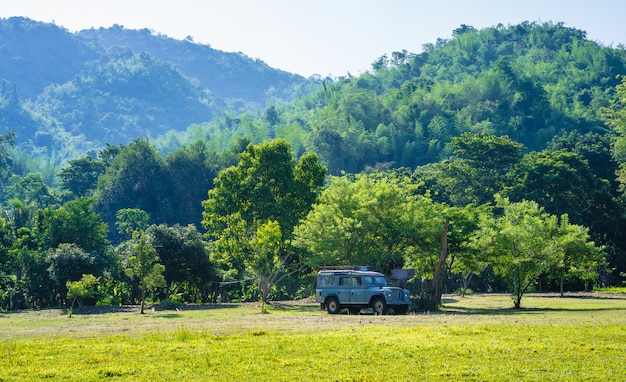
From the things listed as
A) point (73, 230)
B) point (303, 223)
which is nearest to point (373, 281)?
point (303, 223)

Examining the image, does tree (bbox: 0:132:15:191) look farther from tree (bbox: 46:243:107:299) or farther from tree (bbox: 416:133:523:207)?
tree (bbox: 46:243:107:299)

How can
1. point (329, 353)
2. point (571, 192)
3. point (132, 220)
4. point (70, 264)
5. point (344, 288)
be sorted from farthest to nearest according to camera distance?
point (132, 220)
point (571, 192)
point (70, 264)
point (344, 288)
point (329, 353)

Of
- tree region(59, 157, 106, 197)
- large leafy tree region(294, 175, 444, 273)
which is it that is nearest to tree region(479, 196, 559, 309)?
large leafy tree region(294, 175, 444, 273)

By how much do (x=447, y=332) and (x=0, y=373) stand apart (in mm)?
13702

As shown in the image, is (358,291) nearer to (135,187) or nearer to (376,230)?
(376,230)

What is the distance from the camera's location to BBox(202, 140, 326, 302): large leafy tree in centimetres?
5697

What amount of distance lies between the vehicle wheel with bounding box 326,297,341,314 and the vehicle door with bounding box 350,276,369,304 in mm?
1027

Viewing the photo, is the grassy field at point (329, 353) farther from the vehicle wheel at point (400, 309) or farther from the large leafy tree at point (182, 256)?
the large leafy tree at point (182, 256)

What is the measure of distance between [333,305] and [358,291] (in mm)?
1808

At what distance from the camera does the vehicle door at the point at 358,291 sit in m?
37.5

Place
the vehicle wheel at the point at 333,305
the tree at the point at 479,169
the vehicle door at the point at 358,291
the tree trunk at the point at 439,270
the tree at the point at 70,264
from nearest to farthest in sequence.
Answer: the vehicle door at the point at 358,291 < the vehicle wheel at the point at 333,305 < the tree trunk at the point at 439,270 < the tree at the point at 70,264 < the tree at the point at 479,169

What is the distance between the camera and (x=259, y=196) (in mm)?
57562

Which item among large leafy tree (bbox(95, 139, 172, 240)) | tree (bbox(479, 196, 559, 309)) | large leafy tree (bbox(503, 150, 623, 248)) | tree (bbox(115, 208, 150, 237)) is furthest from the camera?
large leafy tree (bbox(95, 139, 172, 240))

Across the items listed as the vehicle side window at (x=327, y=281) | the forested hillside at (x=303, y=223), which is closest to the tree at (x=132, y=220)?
the forested hillside at (x=303, y=223)
